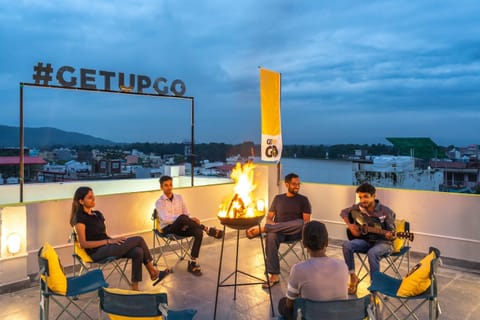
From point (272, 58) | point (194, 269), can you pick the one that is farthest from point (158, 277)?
point (272, 58)

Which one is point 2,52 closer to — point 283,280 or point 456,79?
point 283,280

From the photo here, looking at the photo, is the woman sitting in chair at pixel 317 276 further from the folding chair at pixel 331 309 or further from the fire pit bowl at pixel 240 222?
the fire pit bowl at pixel 240 222

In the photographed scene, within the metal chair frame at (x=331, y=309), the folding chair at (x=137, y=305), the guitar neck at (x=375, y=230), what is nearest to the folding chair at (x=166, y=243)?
the guitar neck at (x=375, y=230)

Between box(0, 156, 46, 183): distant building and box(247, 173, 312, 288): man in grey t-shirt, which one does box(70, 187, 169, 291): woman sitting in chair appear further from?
box(0, 156, 46, 183): distant building

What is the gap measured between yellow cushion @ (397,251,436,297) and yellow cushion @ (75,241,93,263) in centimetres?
289

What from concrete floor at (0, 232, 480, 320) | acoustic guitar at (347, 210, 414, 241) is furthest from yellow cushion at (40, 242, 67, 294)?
acoustic guitar at (347, 210, 414, 241)

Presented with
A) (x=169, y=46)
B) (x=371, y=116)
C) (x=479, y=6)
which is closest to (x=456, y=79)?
(x=371, y=116)

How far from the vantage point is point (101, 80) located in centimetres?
527

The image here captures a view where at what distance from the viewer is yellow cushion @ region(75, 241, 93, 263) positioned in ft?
12.6

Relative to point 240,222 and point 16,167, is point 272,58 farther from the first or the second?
point 240,222

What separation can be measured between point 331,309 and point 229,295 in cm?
223

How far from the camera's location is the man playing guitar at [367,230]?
4.10 meters

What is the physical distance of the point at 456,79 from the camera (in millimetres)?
15219

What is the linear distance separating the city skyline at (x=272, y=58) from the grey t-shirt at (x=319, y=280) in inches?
194
